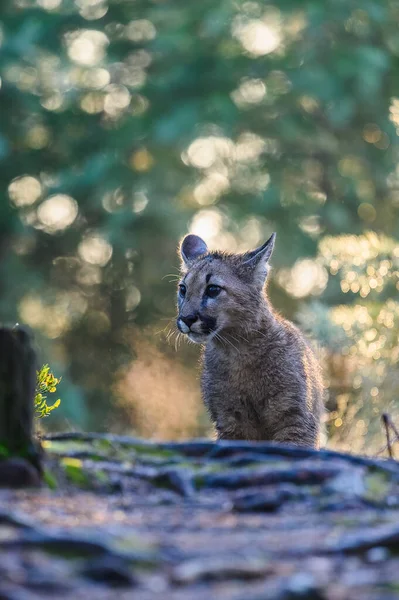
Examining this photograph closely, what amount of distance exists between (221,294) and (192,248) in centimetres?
113

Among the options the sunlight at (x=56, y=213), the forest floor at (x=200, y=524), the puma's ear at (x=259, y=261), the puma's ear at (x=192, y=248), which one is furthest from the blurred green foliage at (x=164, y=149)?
the forest floor at (x=200, y=524)

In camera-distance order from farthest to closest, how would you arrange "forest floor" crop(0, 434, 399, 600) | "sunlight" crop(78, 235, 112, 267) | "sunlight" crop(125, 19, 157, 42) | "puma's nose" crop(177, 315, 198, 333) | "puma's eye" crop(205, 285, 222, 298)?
"sunlight" crop(125, 19, 157, 42) < "sunlight" crop(78, 235, 112, 267) < "puma's eye" crop(205, 285, 222, 298) < "puma's nose" crop(177, 315, 198, 333) < "forest floor" crop(0, 434, 399, 600)

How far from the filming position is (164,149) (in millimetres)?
35125

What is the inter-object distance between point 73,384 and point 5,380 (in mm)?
25964

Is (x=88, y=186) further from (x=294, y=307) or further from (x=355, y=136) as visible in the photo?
(x=355, y=136)

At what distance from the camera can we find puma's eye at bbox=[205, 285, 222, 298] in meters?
9.96

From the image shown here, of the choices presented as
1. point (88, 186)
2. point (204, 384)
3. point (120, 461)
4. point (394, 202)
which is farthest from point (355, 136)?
point (120, 461)

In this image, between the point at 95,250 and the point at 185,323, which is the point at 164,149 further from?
the point at 185,323

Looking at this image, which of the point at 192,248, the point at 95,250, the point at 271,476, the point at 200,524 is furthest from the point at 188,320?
the point at 95,250

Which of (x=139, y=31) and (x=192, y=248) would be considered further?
(x=139, y=31)

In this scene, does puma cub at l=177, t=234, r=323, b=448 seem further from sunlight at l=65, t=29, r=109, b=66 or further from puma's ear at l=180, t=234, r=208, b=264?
sunlight at l=65, t=29, r=109, b=66

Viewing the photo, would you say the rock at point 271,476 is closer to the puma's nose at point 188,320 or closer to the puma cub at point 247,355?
the puma cub at point 247,355

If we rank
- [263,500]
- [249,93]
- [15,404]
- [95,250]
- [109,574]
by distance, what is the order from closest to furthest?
[109,574], [263,500], [15,404], [95,250], [249,93]

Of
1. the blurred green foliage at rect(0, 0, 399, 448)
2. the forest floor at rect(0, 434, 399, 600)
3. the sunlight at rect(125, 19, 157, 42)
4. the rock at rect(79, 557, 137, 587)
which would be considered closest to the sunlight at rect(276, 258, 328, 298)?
the blurred green foliage at rect(0, 0, 399, 448)
